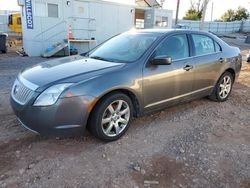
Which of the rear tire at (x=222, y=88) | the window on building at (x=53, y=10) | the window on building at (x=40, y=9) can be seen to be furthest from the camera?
the window on building at (x=53, y=10)

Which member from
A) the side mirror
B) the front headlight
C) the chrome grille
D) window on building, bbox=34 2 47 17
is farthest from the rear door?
window on building, bbox=34 2 47 17

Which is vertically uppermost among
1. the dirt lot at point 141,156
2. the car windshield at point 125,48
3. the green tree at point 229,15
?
the green tree at point 229,15

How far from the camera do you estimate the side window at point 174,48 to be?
3729 millimetres

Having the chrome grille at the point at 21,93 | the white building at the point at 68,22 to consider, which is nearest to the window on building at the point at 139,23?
the white building at the point at 68,22

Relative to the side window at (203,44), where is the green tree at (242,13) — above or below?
above

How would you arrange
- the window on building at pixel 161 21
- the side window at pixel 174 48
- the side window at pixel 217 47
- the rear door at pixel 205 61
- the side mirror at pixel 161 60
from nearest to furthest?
the side mirror at pixel 161 60 < the side window at pixel 174 48 < the rear door at pixel 205 61 < the side window at pixel 217 47 < the window on building at pixel 161 21

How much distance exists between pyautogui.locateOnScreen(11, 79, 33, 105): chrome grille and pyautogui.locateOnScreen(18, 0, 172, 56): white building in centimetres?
945

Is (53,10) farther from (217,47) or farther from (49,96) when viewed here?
(49,96)

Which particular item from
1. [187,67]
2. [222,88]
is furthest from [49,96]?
[222,88]

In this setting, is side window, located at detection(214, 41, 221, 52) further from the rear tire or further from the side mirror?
the side mirror

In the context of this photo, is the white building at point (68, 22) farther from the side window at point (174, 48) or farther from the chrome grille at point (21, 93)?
the chrome grille at point (21, 93)

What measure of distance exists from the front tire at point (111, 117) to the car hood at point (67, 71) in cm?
39

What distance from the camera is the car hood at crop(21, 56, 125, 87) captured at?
295 cm

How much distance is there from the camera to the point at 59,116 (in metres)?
2.80
